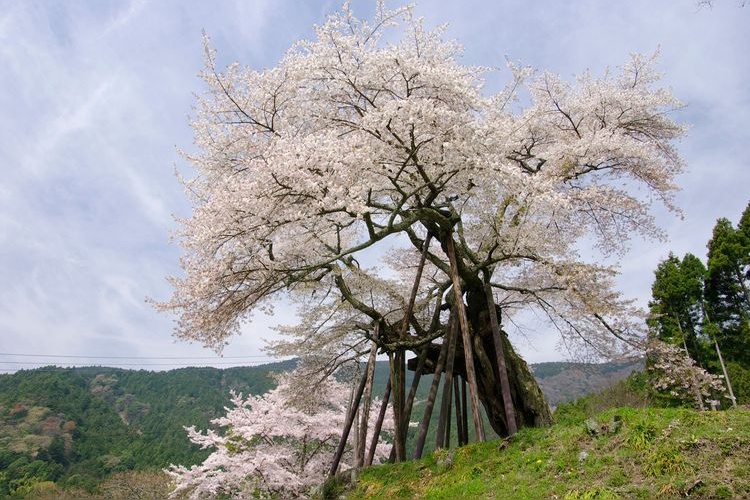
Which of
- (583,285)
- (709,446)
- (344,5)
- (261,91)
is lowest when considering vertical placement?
(709,446)

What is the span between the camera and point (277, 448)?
16453mm

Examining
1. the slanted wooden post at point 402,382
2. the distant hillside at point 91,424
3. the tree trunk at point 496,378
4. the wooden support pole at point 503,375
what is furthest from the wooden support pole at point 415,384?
the distant hillside at point 91,424

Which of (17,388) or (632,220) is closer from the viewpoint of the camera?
(632,220)

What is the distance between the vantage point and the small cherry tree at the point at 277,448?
14867 mm

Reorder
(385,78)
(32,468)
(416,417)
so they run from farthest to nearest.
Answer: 1. (416,417)
2. (32,468)
3. (385,78)

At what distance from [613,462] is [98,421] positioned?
2231 inches

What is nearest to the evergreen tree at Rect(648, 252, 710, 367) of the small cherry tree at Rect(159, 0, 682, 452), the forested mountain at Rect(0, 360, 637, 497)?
the forested mountain at Rect(0, 360, 637, 497)

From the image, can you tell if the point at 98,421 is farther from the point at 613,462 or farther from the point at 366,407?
the point at 613,462

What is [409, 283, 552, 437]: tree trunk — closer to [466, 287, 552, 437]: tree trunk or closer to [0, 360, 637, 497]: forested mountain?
[466, 287, 552, 437]: tree trunk

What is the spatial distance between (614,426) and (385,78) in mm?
6971

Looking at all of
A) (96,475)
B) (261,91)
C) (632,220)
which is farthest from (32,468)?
(632,220)

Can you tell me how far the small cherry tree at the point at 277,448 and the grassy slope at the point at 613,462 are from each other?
297 inches

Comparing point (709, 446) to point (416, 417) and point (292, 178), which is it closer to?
point (292, 178)

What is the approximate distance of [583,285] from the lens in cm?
1005
